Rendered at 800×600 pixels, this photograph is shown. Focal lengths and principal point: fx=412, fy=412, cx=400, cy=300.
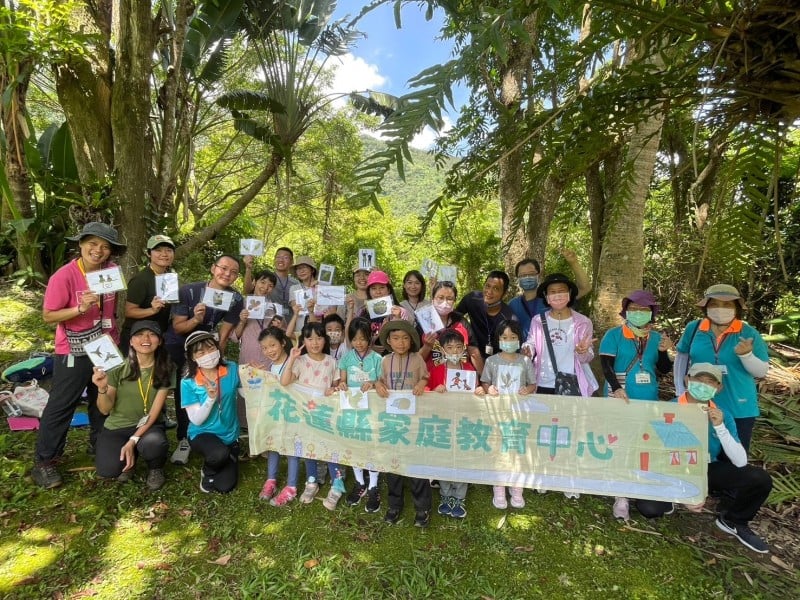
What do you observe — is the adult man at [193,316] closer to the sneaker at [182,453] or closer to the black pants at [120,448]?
the sneaker at [182,453]

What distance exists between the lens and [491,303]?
13.2ft

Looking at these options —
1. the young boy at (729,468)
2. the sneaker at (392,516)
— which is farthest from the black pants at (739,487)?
the sneaker at (392,516)

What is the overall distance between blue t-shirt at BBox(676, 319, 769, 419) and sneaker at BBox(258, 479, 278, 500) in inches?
144

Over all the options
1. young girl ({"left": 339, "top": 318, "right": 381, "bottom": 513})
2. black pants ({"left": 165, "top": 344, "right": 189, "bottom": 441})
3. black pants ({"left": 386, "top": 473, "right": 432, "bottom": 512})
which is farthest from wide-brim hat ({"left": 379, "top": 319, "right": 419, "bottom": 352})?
black pants ({"left": 165, "top": 344, "right": 189, "bottom": 441})

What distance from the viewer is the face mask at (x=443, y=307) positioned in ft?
12.3

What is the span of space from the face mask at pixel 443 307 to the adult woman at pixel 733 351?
1.90 m

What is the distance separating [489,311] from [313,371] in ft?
5.82

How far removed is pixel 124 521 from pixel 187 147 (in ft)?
27.3

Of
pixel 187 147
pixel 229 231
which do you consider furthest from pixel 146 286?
pixel 229 231

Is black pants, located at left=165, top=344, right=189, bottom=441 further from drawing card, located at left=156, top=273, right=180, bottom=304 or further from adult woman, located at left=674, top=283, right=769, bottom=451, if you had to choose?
adult woman, located at left=674, top=283, right=769, bottom=451

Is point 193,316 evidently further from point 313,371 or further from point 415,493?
point 415,493

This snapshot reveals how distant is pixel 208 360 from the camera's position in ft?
11.4

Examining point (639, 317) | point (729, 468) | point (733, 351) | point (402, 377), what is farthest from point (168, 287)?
point (729, 468)

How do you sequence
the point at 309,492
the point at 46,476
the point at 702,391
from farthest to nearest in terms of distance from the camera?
the point at 309,492 → the point at 46,476 → the point at 702,391
